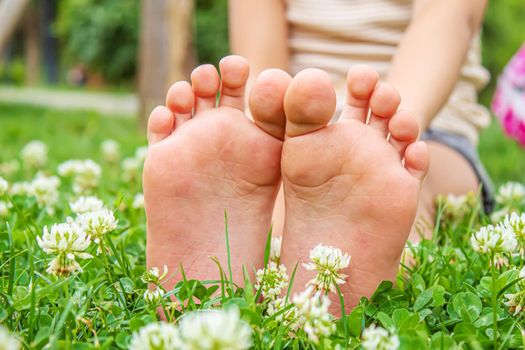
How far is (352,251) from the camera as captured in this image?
3.25ft

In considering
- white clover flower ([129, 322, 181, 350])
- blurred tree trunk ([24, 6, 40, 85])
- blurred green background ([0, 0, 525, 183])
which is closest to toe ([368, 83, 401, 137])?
white clover flower ([129, 322, 181, 350])

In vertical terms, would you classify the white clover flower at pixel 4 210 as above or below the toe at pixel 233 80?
below

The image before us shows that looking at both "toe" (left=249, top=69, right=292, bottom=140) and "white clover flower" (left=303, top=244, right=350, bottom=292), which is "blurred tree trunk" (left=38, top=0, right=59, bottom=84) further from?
"white clover flower" (left=303, top=244, right=350, bottom=292)

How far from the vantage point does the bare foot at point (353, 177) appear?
97 cm

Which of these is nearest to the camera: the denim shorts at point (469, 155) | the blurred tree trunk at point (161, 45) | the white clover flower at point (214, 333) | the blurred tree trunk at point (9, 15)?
the white clover flower at point (214, 333)

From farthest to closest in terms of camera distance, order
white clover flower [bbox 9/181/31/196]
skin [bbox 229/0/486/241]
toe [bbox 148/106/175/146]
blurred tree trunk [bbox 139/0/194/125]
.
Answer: blurred tree trunk [bbox 139/0/194/125] < white clover flower [bbox 9/181/31/196] < skin [bbox 229/0/486/241] < toe [bbox 148/106/175/146]

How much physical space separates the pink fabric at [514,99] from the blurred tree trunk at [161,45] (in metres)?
2.40

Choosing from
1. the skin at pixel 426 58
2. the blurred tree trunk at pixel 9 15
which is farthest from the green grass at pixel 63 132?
the skin at pixel 426 58

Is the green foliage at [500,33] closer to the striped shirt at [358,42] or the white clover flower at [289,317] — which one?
the striped shirt at [358,42]

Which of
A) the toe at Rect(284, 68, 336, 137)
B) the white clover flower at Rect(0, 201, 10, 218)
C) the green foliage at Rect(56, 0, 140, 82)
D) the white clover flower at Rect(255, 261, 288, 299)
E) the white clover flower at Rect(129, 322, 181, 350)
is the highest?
the toe at Rect(284, 68, 336, 137)

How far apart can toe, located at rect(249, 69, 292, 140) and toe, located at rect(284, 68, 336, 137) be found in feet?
0.11

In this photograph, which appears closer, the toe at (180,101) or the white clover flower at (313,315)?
the white clover flower at (313,315)

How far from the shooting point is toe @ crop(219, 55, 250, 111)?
109 cm

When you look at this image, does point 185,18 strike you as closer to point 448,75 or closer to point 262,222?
point 448,75
